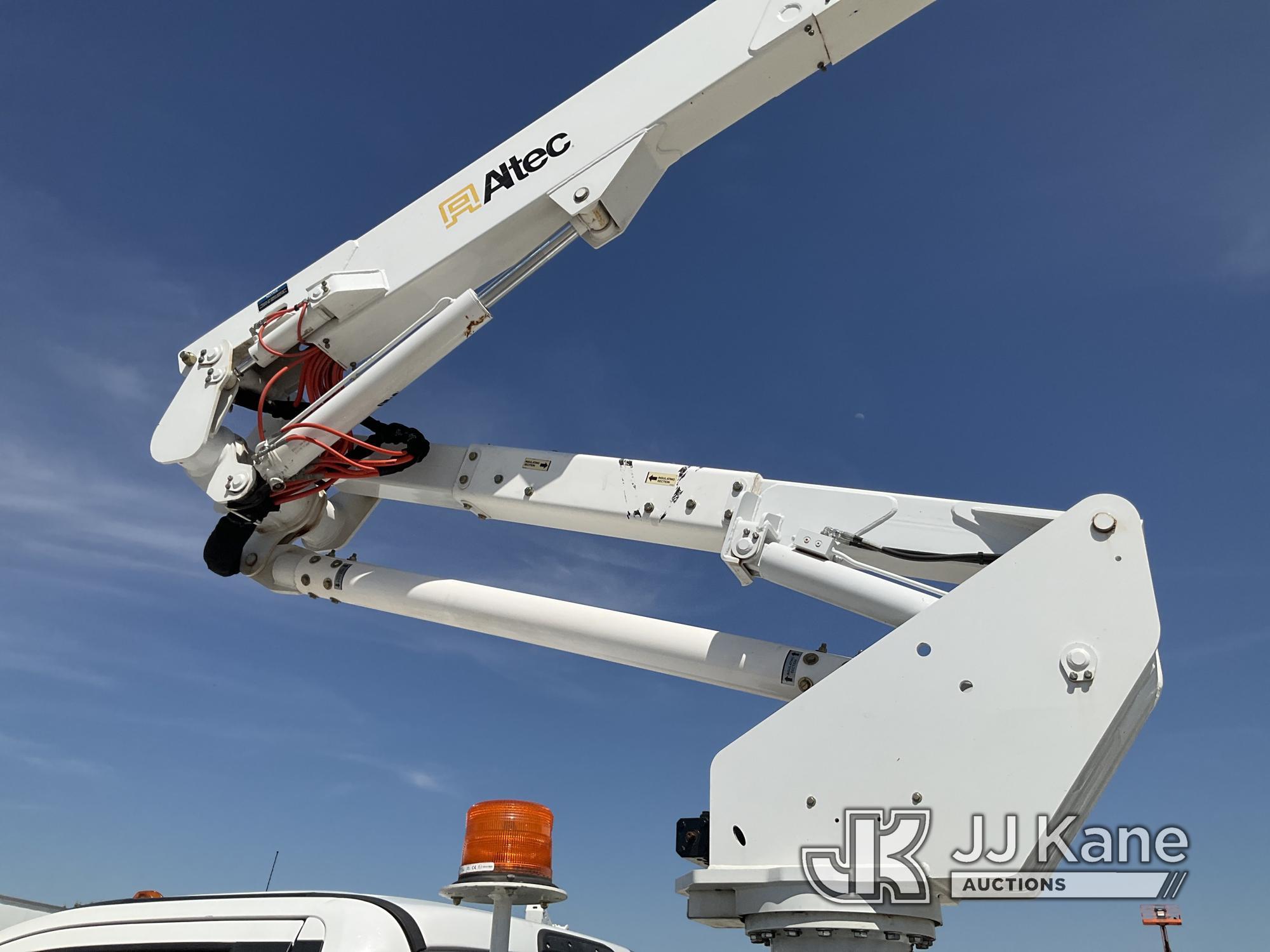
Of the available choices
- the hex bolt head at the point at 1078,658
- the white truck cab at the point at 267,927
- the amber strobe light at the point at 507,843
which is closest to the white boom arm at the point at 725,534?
the hex bolt head at the point at 1078,658

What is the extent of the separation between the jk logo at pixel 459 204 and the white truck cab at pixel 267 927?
10.8 feet

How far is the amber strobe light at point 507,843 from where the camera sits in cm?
309

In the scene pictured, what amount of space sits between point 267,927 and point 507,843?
2.62 ft

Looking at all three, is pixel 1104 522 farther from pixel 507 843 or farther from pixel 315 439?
pixel 315 439

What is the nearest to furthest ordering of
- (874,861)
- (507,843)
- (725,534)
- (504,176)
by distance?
(874,861)
(507,843)
(725,534)
(504,176)

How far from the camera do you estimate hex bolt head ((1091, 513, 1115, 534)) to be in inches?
124

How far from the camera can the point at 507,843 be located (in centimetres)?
311

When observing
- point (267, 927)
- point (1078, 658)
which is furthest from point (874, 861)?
point (267, 927)

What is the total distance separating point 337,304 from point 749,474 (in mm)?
2426

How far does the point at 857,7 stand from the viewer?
14.1ft

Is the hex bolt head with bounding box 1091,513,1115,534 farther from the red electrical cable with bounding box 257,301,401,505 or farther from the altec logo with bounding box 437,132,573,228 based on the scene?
the red electrical cable with bounding box 257,301,401,505

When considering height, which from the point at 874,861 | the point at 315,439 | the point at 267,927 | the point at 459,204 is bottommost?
the point at 267,927

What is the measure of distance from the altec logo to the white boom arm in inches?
0.6

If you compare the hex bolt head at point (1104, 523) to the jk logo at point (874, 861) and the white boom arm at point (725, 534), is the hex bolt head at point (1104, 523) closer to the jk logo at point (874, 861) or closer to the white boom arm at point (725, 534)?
the white boom arm at point (725, 534)
